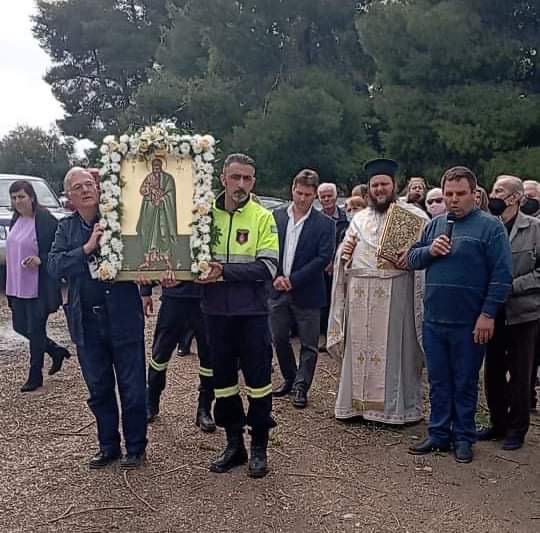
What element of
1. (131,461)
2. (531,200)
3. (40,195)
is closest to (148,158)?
(131,461)

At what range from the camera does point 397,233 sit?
6141 millimetres

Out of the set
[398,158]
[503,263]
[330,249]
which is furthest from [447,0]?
[503,263]

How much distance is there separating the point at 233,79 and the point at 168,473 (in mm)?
21312

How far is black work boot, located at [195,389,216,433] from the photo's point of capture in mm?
6086

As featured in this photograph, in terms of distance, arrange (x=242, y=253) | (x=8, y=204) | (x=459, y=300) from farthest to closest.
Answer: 1. (x=8, y=204)
2. (x=459, y=300)
3. (x=242, y=253)

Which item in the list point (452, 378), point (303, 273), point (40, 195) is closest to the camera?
point (452, 378)

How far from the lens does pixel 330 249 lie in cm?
695

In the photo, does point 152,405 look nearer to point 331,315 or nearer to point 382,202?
point 331,315

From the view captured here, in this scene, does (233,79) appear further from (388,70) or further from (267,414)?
(267,414)

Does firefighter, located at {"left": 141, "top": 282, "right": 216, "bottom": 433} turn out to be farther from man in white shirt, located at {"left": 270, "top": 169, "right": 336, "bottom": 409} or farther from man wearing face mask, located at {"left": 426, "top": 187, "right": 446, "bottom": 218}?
man wearing face mask, located at {"left": 426, "top": 187, "right": 446, "bottom": 218}

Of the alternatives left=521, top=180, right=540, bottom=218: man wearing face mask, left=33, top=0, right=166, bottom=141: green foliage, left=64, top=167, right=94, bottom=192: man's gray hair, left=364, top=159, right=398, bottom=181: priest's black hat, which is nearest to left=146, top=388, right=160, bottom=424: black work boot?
left=64, top=167, right=94, bottom=192: man's gray hair

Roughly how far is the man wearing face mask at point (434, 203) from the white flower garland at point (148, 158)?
3.44 meters

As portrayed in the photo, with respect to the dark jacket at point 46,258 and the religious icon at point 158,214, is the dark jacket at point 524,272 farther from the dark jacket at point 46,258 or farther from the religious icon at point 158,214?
the dark jacket at point 46,258

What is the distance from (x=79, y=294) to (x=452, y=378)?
106 inches
